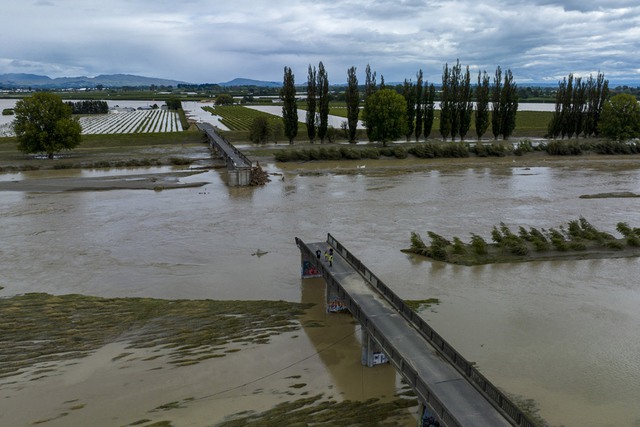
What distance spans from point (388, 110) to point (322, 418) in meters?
55.6

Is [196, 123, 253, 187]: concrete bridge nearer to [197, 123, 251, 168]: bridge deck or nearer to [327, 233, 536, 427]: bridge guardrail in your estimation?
[197, 123, 251, 168]: bridge deck

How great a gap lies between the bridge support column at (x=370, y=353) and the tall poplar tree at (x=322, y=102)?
54531 millimetres

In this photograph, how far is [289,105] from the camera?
66.7 meters

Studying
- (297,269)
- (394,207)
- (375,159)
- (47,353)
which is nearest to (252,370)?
(47,353)

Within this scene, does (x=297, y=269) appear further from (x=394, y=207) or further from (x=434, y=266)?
(x=394, y=207)

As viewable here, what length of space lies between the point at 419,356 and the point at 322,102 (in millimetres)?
57306

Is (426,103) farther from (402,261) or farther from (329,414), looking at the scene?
(329,414)

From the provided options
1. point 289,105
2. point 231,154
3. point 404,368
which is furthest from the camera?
point 289,105

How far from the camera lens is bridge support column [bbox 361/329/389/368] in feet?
52.7

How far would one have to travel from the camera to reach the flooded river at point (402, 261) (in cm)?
1684

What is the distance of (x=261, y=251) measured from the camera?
91.1 feet

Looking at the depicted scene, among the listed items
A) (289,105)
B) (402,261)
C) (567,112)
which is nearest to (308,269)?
(402,261)

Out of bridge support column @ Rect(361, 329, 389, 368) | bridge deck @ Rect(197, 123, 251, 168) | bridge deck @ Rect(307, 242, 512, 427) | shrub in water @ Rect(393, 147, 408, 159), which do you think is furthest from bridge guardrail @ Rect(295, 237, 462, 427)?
shrub in water @ Rect(393, 147, 408, 159)

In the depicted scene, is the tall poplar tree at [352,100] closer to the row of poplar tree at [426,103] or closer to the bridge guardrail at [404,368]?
the row of poplar tree at [426,103]
